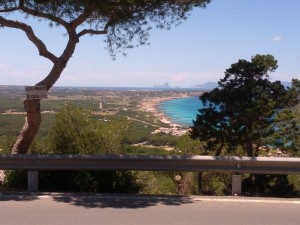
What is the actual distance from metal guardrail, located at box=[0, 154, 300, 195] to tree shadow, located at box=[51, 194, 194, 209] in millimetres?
545

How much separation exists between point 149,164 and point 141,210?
135cm

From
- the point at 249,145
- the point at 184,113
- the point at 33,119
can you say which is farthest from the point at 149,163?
the point at 184,113

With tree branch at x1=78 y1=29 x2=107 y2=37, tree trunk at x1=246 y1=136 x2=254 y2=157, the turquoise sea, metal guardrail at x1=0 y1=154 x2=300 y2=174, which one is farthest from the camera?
the turquoise sea

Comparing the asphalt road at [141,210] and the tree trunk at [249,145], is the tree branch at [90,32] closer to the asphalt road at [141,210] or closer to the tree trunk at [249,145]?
the asphalt road at [141,210]

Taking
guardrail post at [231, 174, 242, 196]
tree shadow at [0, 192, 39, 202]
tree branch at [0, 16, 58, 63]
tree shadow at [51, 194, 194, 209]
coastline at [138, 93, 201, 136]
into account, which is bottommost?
coastline at [138, 93, 201, 136]

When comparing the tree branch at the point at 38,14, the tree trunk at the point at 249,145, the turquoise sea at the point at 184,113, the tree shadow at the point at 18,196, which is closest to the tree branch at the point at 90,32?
the tree branch at the point at 38,14

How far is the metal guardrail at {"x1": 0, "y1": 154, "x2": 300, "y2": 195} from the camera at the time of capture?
8164 mm

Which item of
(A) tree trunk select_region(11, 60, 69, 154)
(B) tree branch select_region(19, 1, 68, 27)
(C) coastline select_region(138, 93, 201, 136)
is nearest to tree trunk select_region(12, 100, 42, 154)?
(A) tree trunk select_region(11, 60, 69, 154)

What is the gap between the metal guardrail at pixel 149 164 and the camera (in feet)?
26.8

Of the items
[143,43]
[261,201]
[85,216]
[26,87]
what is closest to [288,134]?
[143,43]

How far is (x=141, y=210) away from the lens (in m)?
7.13

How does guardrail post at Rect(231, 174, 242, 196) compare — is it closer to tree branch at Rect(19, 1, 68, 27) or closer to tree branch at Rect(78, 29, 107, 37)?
tree branch at Rect(78, 29, 107, 37)

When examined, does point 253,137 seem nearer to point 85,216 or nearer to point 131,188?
point 131,188

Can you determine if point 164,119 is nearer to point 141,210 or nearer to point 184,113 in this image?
point 184,113
